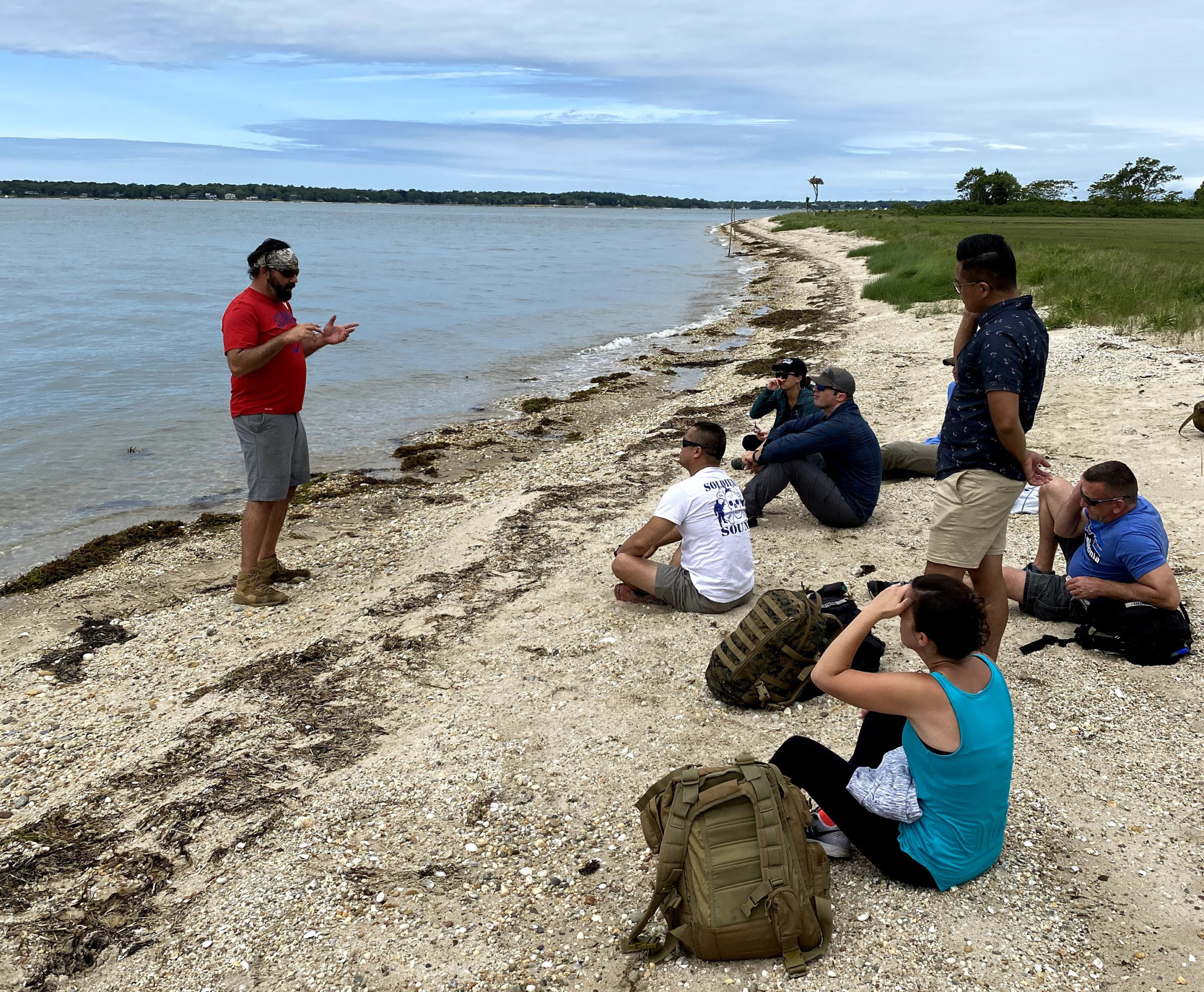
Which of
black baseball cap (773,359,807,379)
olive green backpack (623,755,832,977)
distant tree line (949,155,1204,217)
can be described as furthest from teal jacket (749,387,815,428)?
distant tree line (949,155,1204,217)

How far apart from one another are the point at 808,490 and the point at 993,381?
3.46m

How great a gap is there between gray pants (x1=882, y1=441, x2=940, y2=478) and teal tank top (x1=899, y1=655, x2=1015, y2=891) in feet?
19.2

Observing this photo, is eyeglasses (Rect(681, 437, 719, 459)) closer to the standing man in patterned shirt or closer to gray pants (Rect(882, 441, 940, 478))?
the standing man in patterned shirt

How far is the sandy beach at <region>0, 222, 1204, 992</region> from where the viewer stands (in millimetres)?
3426

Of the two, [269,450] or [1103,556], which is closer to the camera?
[1103,556]

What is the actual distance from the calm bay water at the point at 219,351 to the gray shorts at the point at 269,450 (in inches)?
157

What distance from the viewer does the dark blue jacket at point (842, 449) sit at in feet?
24.4

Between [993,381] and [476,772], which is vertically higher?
[993,381]

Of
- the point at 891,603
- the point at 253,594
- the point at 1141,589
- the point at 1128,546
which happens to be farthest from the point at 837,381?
the point at 253,594

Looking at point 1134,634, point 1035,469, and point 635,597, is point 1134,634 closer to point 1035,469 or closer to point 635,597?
point 1035,469

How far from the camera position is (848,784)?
11.8 feet

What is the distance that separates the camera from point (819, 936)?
3.26 m

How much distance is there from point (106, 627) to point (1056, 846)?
692cm

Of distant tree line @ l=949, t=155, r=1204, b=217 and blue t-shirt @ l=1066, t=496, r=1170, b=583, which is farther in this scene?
distant tree line @ l=949, t=155, r=1204, b=217
